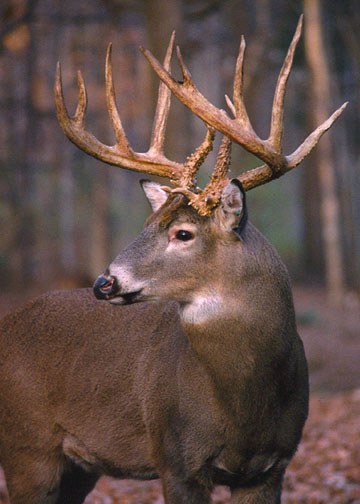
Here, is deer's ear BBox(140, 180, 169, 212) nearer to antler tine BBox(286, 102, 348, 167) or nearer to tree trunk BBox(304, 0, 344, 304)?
antler tine BBox(286, 102, 348, 167)

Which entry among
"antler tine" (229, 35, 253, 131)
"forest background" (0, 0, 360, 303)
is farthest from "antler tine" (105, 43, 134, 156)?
"forest background" (0, 0, 360, 303)

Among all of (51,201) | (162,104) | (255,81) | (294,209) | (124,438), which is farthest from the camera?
(294,209)

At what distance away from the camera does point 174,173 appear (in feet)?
21.5

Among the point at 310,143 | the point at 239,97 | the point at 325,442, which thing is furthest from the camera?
the point at 325,442

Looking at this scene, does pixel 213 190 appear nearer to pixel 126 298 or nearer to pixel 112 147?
pixel 126 298

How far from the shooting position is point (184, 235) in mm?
6070

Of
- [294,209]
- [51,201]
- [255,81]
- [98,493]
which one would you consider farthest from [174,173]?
[294,209]

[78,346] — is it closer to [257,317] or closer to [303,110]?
[257,317]

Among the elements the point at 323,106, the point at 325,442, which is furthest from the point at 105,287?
the point at 323,106

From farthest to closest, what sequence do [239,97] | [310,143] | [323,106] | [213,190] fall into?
[323,106], [310,143], [239,97], [213,190]

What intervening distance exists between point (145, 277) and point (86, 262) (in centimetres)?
3184

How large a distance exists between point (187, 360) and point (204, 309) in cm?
32

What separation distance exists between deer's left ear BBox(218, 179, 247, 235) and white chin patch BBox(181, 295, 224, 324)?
40 cm

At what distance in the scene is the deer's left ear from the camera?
19.2ft
